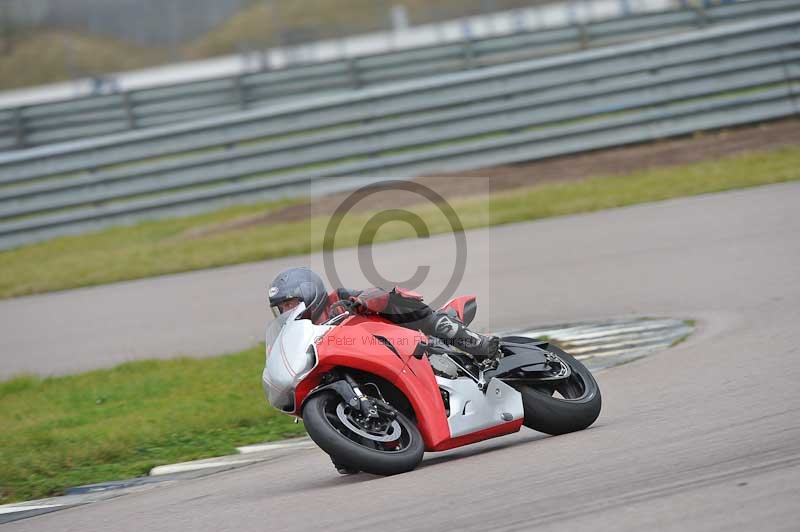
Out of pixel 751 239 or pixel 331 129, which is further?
pixel 331 129

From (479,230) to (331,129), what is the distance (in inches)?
191

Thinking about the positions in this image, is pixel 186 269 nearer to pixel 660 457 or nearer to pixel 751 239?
pixel 751 239

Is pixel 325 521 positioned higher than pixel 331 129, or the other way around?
pixel 331 129

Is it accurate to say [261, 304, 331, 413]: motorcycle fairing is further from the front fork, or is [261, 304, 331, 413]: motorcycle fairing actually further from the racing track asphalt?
the racing track asphalt

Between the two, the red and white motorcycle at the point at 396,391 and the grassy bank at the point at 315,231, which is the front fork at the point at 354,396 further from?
the grassy bank at the point at 315,231

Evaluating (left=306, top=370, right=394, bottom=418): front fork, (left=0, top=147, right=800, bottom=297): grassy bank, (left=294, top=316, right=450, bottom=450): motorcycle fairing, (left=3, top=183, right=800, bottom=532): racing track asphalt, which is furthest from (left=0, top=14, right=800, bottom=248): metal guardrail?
(left=306, top=370, right=394, bottom=418): front fork

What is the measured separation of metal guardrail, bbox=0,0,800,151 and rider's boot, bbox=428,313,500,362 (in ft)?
53.4

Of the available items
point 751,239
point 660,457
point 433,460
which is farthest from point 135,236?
point 660,457

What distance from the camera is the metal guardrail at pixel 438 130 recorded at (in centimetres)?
1730

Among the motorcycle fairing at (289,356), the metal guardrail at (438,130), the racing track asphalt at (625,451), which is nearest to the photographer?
the racing track asphalt at (625,451)

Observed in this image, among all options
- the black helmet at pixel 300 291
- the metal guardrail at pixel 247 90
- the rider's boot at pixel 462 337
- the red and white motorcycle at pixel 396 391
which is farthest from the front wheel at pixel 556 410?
the metal guardrail at pixel 247 90

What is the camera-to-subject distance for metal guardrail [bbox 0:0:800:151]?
2142 cm

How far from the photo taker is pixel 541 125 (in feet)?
57.7

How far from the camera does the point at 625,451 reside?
5316 millimetres
